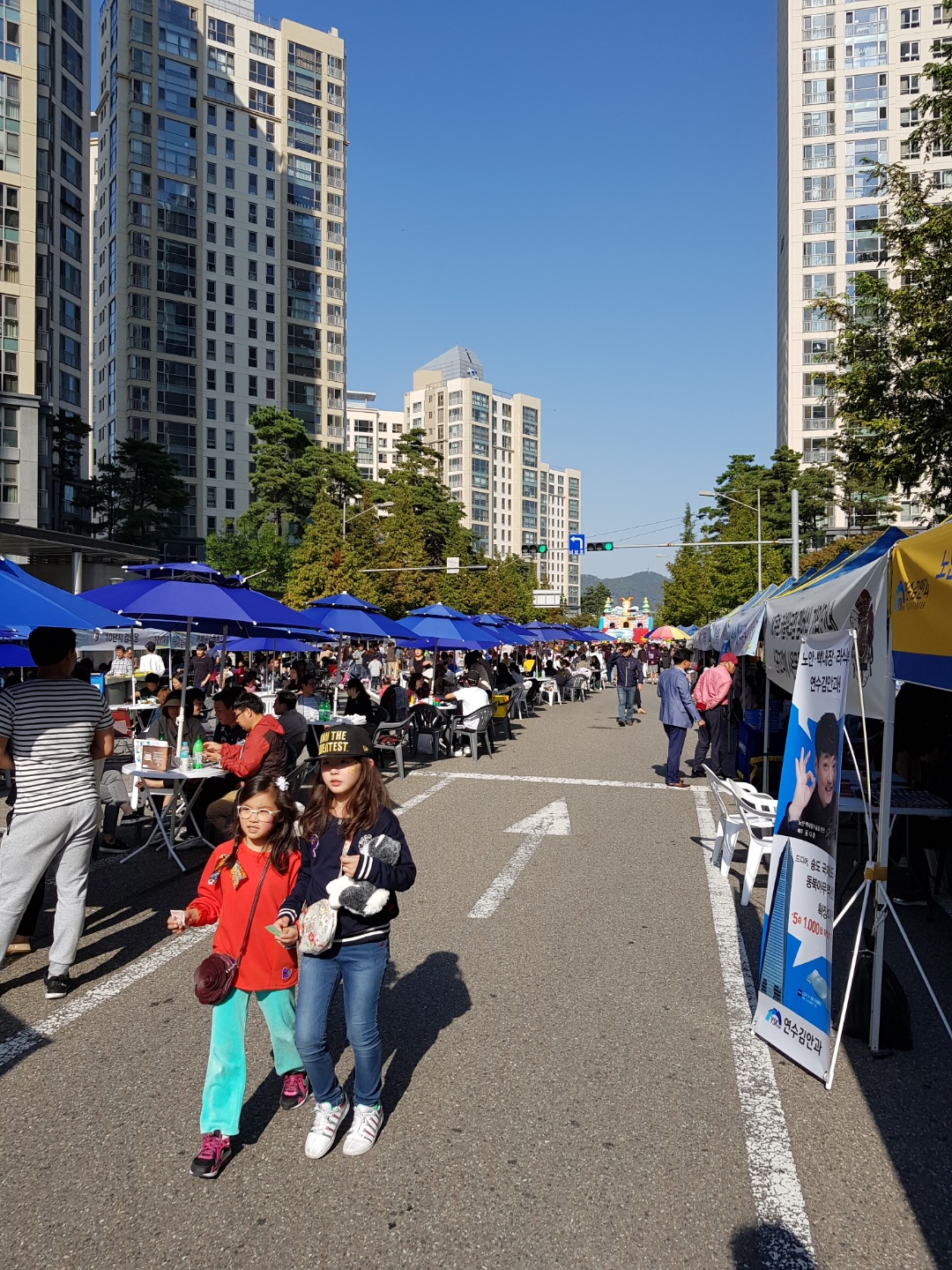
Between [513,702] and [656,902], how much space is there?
17959 mm

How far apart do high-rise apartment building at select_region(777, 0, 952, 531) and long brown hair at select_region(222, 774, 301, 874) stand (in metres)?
66.3

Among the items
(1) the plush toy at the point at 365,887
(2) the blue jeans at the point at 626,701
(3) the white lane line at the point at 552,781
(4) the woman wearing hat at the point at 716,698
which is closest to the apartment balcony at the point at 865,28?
(2) the blue jeans at the point at 626,701

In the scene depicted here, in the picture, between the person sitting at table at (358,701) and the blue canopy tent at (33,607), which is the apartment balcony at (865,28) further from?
the blue canopy tent at (33,607)

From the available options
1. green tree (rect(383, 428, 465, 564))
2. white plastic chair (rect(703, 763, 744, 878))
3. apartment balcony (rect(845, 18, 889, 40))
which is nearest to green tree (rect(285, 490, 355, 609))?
green tree (rect(383, 428, 465, 564))

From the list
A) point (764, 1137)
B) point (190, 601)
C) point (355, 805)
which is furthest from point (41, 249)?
point (764, 1137)

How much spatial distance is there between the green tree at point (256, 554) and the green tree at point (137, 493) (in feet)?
12.2

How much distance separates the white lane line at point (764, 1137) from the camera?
128 inches

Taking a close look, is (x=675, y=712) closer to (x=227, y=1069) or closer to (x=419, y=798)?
(x=419, y=798)

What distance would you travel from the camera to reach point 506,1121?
4.02 m

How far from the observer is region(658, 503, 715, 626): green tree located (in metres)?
64.5

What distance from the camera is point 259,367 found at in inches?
3425

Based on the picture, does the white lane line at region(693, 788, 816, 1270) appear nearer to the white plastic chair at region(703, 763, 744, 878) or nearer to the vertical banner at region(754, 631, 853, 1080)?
the vertical banner at region(754, 631, 853, 1080)

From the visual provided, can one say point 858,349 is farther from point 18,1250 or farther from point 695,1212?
point 18,1250

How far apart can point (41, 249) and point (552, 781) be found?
140 ft
